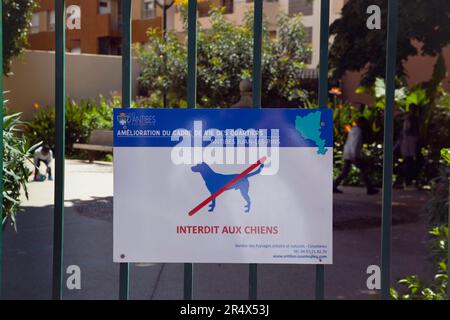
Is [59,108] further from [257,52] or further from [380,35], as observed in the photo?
[380,35]

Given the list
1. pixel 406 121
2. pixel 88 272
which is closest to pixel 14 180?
pixel 88 272

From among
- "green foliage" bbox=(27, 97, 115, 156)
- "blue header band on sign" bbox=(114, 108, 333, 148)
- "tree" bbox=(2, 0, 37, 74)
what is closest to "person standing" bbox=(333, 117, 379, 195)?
"tree" bbox=(2, 0, 37, 74)

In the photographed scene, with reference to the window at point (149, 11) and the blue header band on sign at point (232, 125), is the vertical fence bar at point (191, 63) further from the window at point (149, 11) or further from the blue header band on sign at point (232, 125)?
the window at point (149, 11)

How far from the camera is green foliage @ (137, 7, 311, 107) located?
17.8 m

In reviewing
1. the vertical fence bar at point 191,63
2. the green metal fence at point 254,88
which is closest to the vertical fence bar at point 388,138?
the green metal fence at point 254,88

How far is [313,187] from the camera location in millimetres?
2385

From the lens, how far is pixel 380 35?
820cm

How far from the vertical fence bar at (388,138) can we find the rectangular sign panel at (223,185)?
0.65ft

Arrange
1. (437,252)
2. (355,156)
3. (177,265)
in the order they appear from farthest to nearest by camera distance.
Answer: (355,156) → (177,265) → (437,252)

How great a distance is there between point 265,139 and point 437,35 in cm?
697

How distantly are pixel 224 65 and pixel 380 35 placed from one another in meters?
9.92

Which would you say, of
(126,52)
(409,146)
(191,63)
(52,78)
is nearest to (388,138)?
(191,63)

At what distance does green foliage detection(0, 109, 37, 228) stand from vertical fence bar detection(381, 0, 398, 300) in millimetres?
1474

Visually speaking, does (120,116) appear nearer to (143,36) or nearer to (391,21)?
(391,21)
